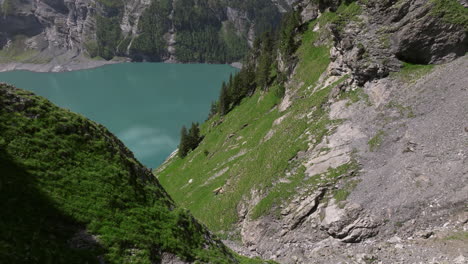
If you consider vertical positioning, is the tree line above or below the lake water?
below

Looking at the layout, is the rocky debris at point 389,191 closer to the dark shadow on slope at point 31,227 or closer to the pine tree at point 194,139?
the dark shadow on slope at point 31,227

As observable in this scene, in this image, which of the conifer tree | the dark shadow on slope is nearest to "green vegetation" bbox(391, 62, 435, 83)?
the dark shadow on slope

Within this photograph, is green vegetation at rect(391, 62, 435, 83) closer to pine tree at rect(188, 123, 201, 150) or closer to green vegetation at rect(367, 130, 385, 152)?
green vegetation at rect(367, 130, 385, 152)

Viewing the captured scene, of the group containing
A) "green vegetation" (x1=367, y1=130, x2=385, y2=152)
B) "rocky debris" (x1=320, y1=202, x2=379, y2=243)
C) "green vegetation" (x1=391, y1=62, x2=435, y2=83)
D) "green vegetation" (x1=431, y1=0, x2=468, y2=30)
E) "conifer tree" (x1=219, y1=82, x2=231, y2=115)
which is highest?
"conifer tree" (x1=219, y1=82, x2=231, y2=115)

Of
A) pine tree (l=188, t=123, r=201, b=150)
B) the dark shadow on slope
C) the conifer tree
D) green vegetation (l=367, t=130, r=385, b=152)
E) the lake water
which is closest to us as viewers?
the dark shadow on slope

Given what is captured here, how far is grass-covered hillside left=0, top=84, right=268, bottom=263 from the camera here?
34.2 ft

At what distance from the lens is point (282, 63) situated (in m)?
67.1

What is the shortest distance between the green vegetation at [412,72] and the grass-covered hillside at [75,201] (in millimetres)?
26215

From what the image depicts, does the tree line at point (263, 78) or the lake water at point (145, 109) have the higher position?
the lake water at point (145, 109)

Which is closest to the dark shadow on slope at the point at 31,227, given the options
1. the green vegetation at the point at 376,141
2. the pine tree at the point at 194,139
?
the green vegetation at the point at 376,141

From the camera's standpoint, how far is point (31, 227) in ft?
33.8

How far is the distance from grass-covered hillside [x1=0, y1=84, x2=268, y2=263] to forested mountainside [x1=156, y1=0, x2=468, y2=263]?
12493 mm

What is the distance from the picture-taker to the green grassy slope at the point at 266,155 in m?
31.2

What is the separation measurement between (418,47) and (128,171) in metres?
31.6
